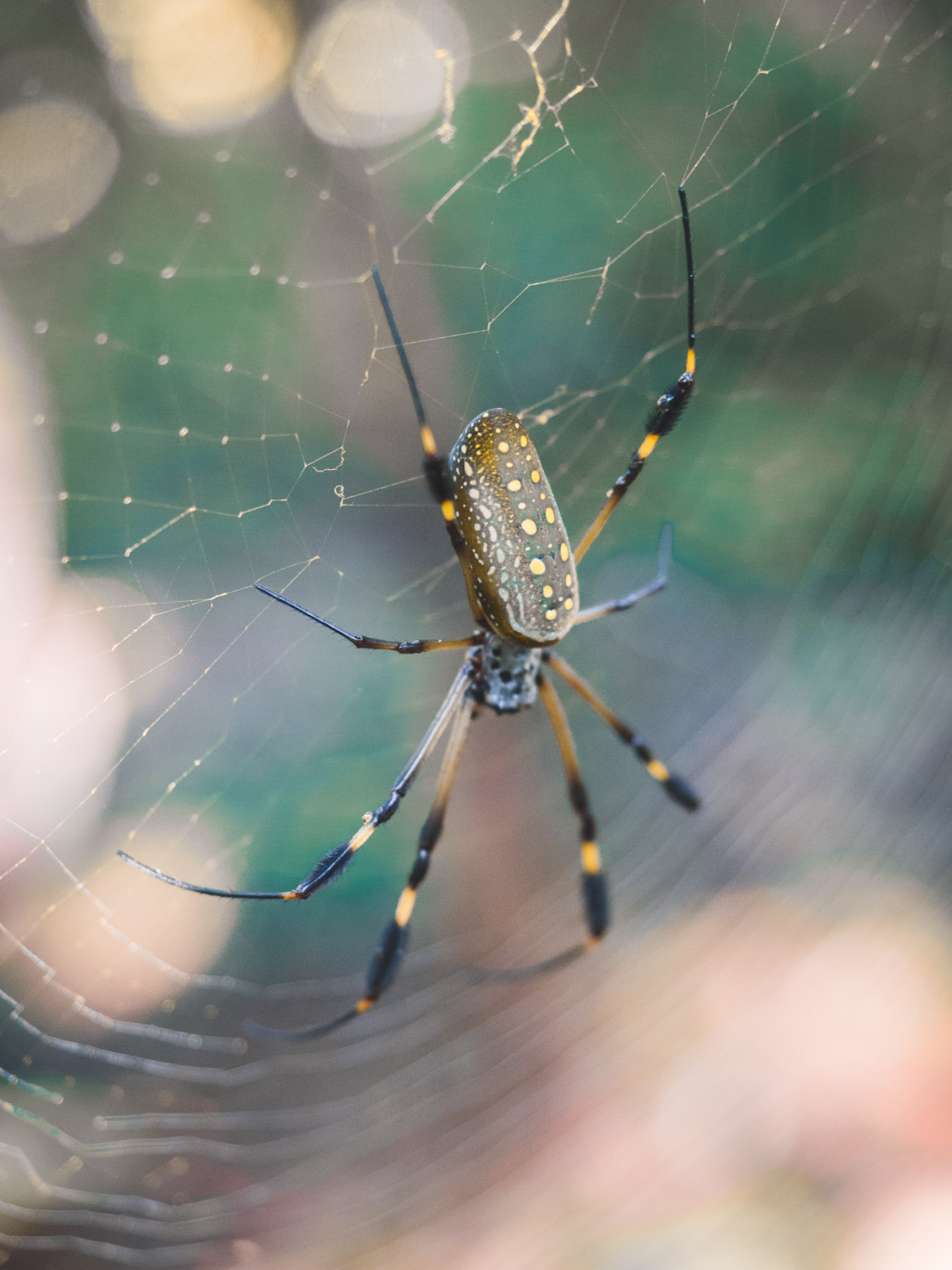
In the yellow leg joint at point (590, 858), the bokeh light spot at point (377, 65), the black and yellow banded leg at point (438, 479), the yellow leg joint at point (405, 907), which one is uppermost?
the bokeh light spot at point (377, 65)

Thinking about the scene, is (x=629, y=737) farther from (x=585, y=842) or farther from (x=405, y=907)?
(x=405, y=907)

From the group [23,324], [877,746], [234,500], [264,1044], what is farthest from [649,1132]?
[23,324]

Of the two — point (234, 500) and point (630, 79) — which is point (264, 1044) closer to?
point (234, 500)

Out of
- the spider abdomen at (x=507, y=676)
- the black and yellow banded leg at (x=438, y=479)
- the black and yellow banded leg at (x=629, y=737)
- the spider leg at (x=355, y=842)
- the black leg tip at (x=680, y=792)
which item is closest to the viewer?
the black and yellow banded leg at (x=438, y=479)

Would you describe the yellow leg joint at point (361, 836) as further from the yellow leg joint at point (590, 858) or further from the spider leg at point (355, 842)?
the yellow leg joint at point (590, 858)

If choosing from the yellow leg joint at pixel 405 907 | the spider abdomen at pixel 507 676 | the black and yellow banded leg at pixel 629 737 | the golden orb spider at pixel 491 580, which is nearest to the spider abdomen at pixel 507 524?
the golden orb spider at pixel 491 580

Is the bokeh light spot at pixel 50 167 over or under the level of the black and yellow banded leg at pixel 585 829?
over

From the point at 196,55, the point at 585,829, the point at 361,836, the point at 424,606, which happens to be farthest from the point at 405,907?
the point at 196,55
